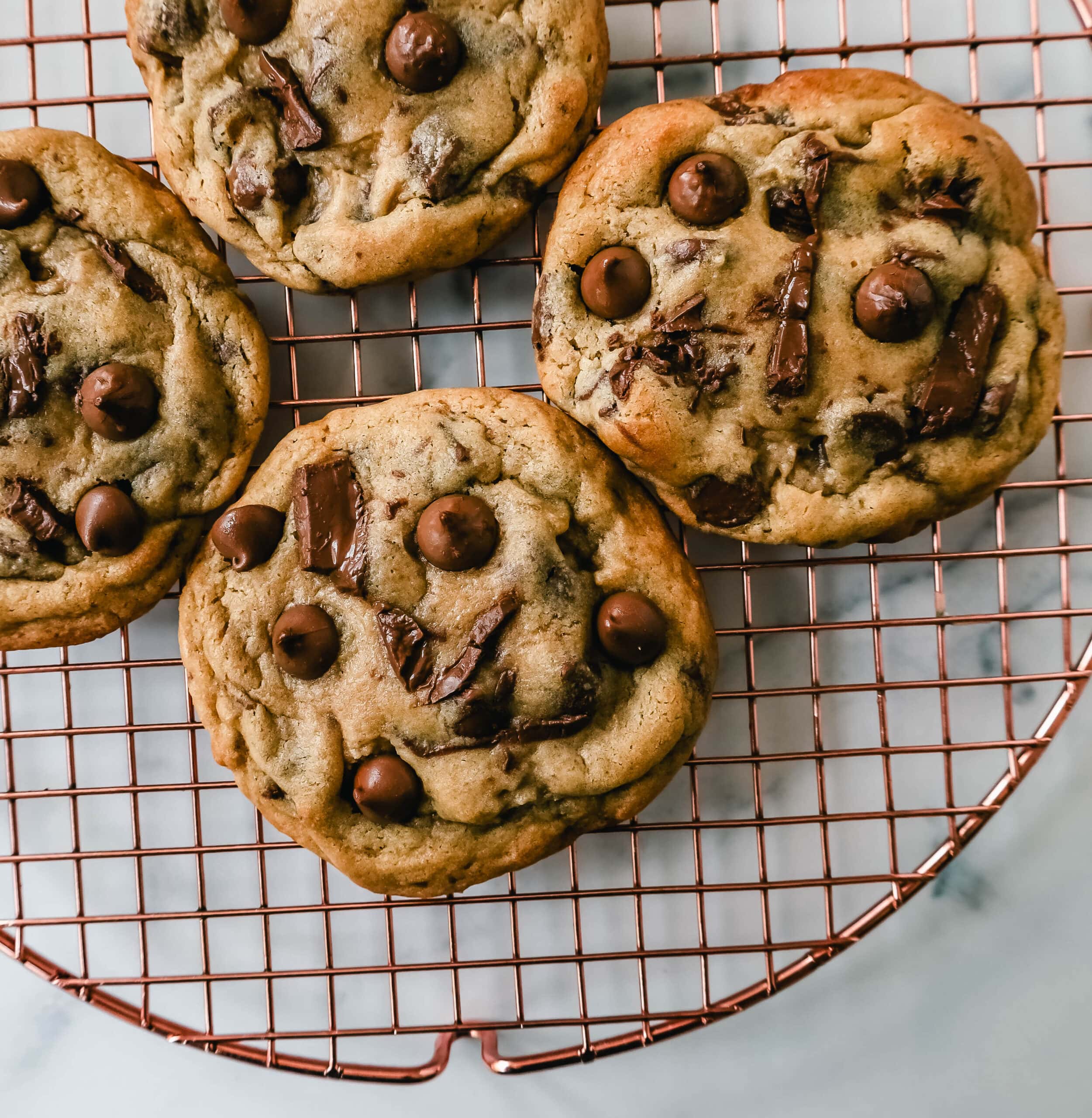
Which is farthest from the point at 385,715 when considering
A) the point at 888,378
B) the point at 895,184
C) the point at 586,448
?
the point at 895,184

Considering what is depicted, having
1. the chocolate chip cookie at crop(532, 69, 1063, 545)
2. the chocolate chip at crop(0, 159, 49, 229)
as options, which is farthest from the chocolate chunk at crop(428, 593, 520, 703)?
the chocolate chip at crop(0, 159, 49, 229)

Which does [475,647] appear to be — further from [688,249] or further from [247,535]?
[688,249]

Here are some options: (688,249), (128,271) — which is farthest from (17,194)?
(688,249)

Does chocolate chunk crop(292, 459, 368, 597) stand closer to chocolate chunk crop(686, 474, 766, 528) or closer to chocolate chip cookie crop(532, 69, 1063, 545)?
chocolate chip cookie crop(532, 69, 1063, 545)

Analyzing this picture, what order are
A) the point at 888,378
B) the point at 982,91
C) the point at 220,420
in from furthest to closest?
the point at 982,91 < the point at 220,420 < the point at 888,378

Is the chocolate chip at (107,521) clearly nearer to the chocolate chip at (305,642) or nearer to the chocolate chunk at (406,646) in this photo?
the chocolate chip at (305,642)

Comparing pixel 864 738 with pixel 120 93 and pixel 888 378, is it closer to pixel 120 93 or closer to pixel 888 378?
pixel 888 378

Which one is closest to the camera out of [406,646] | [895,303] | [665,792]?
[895,303]

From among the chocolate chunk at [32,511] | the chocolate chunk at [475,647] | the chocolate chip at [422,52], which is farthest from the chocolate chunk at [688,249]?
the chocolate chunk at [32,511]
